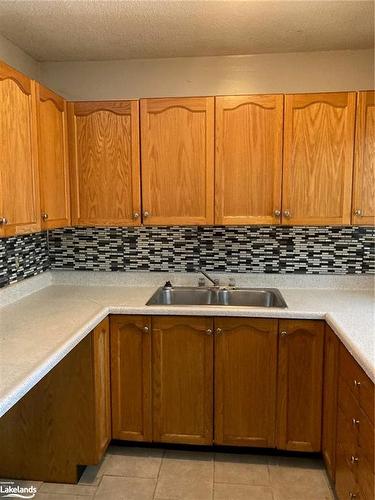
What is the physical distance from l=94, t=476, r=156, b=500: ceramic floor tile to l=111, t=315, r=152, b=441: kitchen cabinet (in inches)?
9.2

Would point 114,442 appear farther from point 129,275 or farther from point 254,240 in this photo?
point 254,240

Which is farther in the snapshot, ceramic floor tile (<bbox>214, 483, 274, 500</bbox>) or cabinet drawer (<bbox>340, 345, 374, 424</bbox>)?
ceramic floor tile (<bbox>214, 483, 274, 500</bbox>)

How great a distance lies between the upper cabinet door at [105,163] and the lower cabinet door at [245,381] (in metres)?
0.88

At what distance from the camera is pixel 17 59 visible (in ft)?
7.83

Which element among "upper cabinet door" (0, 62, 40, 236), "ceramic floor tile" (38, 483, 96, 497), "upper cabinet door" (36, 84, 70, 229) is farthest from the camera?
"upper cabinet door" (36, 84, 70, 229)

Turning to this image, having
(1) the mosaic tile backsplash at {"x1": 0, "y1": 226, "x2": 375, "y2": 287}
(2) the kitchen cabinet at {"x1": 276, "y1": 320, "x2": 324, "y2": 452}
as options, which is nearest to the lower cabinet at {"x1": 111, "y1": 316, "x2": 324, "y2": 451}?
(2) the kitchen cabinet at {"x1": 276, "y1": 320, "x2": 324, "y2": 452}

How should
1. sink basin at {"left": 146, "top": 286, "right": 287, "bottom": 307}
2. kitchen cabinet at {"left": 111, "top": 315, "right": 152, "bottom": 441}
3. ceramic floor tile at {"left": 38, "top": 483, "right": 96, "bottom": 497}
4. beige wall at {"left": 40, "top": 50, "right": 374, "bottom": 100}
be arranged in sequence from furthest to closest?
sink basin at {"left": 146, "top": 286, "right": 287, "bottom": 307}, beige wall at {"left": 40, "top": 50, "right": 374, "bottom": 100}, kitchen cabinet at {"left": 111, "top": 315, "right": 152, "bottom": 441}, ceramic floor tile at {"left": 38, "top": 483, "right": 96, "bottom": 497}

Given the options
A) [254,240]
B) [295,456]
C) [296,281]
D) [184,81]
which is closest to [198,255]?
[254,240]

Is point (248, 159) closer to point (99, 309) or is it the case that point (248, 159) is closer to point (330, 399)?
Result: point (99, 309)

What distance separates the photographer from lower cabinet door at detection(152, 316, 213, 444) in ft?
7.20

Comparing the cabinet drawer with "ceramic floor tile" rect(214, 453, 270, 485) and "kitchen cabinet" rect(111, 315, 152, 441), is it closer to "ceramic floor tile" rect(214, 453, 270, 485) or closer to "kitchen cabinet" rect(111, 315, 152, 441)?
"ceramic floor tile" rect(214, 453, 270, 485)

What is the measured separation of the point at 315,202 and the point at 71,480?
197cm

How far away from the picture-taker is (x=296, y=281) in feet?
8.67

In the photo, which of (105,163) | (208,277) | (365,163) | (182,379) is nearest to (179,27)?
(105,163)
